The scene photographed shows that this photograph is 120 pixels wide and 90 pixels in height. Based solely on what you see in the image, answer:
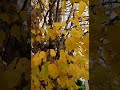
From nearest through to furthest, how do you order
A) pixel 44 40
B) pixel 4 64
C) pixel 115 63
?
1. pixel 115 63
2. pixel 4 64
3. pixel 44 40

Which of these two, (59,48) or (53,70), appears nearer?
(53,70)

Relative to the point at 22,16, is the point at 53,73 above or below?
below

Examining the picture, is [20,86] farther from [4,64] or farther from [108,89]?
[108,89]

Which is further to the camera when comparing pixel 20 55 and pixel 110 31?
pixel 20 55

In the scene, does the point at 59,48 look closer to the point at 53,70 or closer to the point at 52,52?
the point at 52,52

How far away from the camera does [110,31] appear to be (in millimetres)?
827

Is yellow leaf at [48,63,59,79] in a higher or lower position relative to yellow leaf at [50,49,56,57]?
lower

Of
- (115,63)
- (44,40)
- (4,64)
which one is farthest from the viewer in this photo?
(44,40)

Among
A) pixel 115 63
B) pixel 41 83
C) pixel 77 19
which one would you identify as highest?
pixel 77 19

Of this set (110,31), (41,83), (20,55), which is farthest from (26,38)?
(110,31)

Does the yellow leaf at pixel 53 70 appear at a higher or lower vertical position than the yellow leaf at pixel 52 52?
lower

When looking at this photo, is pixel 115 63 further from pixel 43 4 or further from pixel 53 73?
pixel 43 4

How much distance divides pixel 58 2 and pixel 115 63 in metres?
0.46

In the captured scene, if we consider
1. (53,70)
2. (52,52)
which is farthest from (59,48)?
(53,70)
